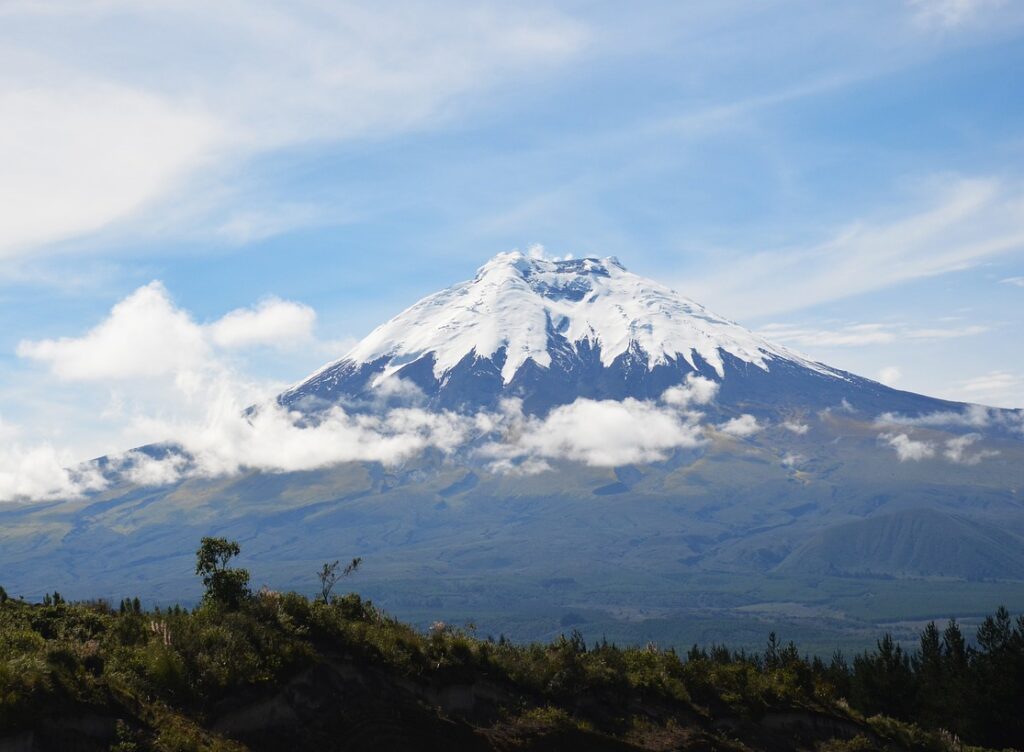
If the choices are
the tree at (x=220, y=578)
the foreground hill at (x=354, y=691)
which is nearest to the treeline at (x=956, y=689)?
the foreground hill at (x=354, y=691)

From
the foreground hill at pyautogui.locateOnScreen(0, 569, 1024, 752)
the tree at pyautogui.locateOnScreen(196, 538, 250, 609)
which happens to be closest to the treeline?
the foreground hill at pyautogui.locateOnScreen(0, 569, 1024, 752)

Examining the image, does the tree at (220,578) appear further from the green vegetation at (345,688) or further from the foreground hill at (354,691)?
the foreground hill at (354,691)

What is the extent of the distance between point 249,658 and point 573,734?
8.78 meters

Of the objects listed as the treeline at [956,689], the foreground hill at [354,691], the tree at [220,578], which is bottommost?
the treeline at [956,689]

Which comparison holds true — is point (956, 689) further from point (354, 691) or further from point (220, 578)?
point (220, 578)

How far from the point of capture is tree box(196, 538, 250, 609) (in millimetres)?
26281

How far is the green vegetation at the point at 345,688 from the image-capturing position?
19766 mm

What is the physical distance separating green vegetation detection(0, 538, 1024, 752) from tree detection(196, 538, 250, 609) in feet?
0.14

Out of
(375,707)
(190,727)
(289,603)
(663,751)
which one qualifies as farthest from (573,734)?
(190,727)

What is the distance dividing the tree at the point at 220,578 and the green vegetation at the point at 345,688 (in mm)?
42

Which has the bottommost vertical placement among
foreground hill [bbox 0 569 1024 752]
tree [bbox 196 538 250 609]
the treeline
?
the treeline

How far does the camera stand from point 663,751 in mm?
26812

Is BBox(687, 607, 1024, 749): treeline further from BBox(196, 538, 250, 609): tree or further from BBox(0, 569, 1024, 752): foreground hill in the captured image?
BBox(196, 538, 250, 609): tree

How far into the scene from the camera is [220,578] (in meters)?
26.5
